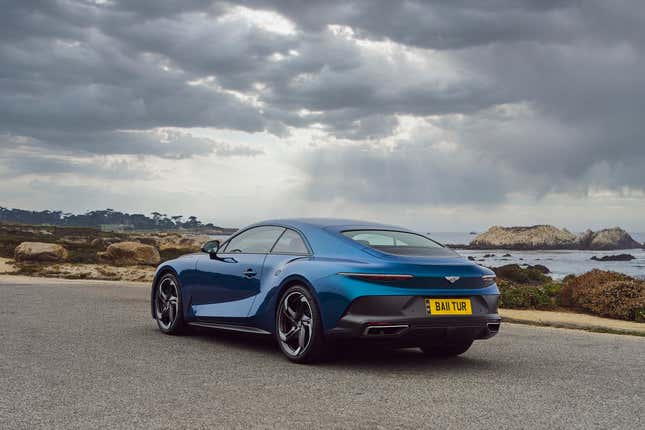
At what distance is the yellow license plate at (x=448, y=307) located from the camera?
22.4 ft

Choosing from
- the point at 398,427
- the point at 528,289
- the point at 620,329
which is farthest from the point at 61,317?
the point at 528,289

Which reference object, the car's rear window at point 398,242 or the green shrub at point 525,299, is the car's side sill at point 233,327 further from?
the green shrub at point 525,299

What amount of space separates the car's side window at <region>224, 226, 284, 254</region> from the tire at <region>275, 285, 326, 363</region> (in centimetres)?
87

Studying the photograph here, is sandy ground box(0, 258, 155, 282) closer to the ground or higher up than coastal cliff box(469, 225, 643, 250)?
closer to the ground

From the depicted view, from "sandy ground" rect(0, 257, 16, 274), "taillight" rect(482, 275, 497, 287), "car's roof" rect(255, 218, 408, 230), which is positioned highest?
"car's roof" rect(255, 218, 408, 230)

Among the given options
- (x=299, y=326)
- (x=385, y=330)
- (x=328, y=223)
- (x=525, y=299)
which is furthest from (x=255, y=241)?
(x=525, y=299)

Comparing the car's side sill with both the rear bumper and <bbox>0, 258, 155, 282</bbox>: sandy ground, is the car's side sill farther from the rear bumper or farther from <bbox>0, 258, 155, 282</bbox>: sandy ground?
<bbox>0, 258, 155, 282</bbox>: sandy ground

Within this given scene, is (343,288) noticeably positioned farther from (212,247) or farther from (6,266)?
(6,266)

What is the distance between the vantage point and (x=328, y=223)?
793 centimetres

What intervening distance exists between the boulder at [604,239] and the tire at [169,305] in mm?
100436

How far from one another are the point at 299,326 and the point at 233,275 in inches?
53.4

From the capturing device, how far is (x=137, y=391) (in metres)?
5.78

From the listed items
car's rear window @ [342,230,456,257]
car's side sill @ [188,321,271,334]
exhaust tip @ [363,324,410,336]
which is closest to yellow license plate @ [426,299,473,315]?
exhaust tip @ [363,324,410,336]

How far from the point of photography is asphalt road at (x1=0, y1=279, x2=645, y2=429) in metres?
5.00
